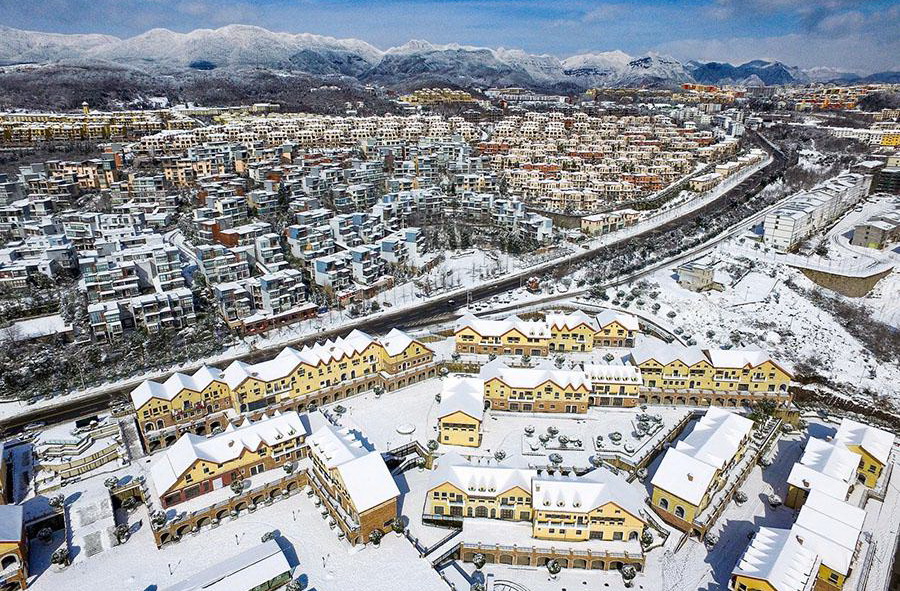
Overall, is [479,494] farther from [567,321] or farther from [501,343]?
[567,321]

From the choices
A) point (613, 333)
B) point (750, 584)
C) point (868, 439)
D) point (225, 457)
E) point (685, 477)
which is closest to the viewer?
point (750, 584)

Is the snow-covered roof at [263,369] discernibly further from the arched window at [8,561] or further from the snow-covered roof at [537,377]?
the arched window at [8,561]

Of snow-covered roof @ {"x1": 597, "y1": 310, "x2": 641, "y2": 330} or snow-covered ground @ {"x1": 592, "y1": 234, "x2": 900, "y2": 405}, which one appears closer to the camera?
snow-covered roof @ {"x1": 597, "y1": 310, "x2": 641, "y2": 330}

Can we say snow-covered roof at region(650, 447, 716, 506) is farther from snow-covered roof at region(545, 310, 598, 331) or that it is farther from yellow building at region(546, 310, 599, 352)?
snow-covered roof at region(545, 310, 598, 331)

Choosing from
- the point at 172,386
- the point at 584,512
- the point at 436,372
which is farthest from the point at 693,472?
the point at 172,386

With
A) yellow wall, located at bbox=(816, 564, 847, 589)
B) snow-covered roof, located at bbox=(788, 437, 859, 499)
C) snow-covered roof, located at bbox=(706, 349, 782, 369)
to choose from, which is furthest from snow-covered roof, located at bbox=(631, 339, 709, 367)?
yellow wall, located at bbox=(816, 564, 847, 589)

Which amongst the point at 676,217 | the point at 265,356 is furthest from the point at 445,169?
the point at 265,356
